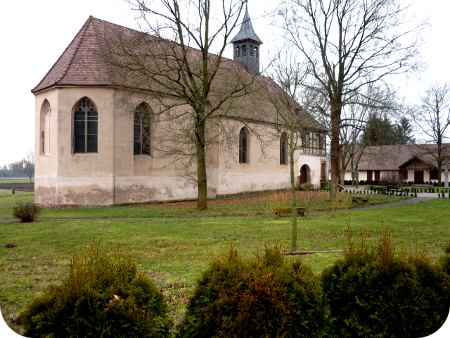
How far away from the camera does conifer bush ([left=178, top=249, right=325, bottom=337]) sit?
2928 millimetres

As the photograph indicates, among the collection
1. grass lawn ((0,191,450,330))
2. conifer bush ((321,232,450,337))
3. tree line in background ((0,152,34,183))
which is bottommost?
grass lawn ((0,191,450,330))

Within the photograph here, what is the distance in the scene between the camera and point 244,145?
24750mm

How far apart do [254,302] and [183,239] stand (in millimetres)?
6092

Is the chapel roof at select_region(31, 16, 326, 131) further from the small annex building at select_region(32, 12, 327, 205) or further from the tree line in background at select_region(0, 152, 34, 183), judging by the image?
the tree line in background at select_region(0, 152, 34, 183)

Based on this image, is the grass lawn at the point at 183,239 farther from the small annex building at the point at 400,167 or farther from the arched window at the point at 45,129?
the small annex building at the point at 400,167

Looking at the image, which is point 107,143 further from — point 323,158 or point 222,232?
point 323,158

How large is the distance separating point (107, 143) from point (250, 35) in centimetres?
834

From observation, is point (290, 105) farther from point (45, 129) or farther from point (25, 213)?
point (45, 129)

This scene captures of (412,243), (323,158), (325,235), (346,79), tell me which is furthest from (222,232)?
(323,158)

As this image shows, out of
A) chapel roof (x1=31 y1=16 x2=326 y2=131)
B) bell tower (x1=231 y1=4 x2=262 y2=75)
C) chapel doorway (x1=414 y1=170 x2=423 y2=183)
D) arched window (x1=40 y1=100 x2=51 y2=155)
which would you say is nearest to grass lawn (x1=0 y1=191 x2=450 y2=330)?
chapel roof (x1=31 y1=16 x2=326 y2=131)

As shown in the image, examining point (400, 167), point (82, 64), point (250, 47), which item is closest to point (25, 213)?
point (82, 64)

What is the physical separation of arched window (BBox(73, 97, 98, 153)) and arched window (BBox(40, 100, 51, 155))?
1.51 meters

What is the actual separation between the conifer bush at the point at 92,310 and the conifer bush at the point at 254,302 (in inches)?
14.9

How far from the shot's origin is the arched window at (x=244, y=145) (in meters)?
24.4
